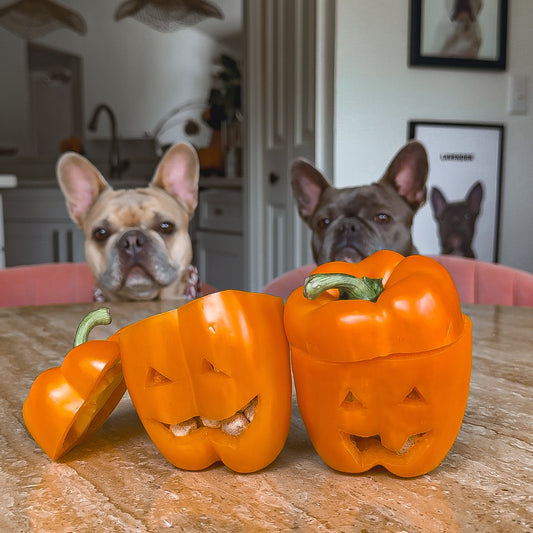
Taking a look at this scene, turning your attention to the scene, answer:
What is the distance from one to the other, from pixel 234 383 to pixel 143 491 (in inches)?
3.7

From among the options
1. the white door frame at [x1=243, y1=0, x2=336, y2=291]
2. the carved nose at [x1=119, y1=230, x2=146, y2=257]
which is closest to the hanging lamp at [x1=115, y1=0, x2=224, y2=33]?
the white door frame at [x1=243, y1=0, x2=336, y2=291]

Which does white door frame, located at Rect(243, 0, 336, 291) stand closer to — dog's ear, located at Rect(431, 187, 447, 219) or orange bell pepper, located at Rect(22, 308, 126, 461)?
dog's ear, located at Rect(431, 187, 447, 219)

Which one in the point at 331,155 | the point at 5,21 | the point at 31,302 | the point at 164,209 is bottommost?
the point at 31,302

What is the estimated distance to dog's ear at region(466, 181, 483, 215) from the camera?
6.73 feet

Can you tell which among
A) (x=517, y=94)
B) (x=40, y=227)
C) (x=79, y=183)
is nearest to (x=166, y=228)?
(x=79, y=183)

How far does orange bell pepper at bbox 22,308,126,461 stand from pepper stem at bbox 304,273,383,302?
6.1 inches

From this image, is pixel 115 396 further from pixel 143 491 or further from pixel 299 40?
pixel 299 40

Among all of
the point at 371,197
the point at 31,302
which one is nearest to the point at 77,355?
the point at 371,197

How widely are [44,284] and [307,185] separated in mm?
668

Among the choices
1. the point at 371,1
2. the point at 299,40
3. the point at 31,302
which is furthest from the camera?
the point at 299,40

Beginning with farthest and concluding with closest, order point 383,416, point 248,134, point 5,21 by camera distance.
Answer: point 5,21 < point 248,134 < point 383,416

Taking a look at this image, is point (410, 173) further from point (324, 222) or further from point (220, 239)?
point (220, 239)

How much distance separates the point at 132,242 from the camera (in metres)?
1.15

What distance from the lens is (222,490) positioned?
0.41 meters
